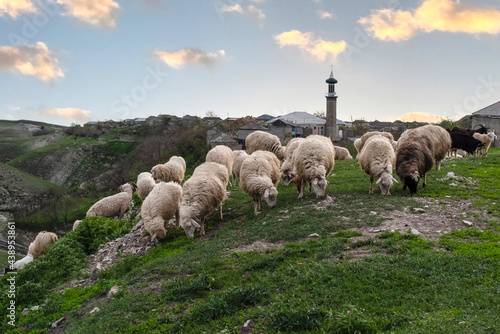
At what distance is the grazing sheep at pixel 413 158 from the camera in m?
11.1

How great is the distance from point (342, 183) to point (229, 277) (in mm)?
8427

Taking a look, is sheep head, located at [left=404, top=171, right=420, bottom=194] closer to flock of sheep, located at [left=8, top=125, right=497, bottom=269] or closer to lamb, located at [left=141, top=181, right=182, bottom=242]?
flock of sheep, located at [left=8, top=125, right=497, bottom=269]

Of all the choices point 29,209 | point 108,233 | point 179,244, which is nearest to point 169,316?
point 179,244

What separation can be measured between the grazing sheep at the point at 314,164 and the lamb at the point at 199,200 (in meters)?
2.65

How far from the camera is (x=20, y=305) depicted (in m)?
9.32

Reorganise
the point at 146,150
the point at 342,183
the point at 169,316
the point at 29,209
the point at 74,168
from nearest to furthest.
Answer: the point at 169,316
the point at 342,183
the point at 29,209
the point at 146,150
the point at 74,168

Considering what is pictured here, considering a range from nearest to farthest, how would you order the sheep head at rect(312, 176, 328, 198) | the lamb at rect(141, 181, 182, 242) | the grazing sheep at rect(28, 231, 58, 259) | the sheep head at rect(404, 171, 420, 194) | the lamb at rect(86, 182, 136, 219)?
1. the lamb at rect(141, 181, 182, 242)
2. the sheep head at rect(404, 171, 420, 194)
3. the sheep head at rect(312, 176, 328, 198)
4. the grazing sheep at rect(28, 231, 58, 259)
5. the lamb at rect(86, 182, 136, 219)

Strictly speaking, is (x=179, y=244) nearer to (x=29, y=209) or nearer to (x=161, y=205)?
(x=161, y=205)

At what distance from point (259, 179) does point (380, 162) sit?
3.94 meters

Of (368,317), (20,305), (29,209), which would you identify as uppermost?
(368,317)

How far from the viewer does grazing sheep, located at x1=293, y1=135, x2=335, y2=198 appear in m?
11.4

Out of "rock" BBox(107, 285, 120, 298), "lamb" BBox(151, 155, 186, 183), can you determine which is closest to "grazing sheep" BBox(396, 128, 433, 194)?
"rock" BBox(107, 285, 120, 298)

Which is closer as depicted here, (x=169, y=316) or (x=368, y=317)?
→ (x=368, y=317)

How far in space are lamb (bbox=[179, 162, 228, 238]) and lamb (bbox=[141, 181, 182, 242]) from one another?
2.56 feet
